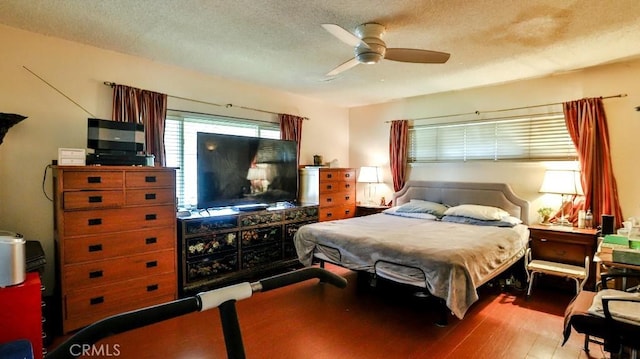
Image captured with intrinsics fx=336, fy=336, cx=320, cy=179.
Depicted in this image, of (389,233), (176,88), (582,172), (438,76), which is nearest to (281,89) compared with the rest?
(176,88)

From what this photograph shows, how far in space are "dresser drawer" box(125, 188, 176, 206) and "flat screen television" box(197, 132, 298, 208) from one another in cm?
56

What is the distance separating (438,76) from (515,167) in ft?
5.30

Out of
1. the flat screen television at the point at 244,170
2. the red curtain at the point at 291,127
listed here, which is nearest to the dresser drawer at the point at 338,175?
the flat screen television at the point at 244,170

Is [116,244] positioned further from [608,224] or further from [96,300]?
[608,224]

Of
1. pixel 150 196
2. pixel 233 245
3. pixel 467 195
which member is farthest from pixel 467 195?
pixel 150 196

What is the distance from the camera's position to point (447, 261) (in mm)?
2691

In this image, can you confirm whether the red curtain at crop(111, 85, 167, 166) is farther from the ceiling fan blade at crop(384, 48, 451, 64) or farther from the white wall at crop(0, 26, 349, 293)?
the ceiling fan blade at crop(384, 48, 451, 64)

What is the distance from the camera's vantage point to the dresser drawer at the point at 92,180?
280 cm

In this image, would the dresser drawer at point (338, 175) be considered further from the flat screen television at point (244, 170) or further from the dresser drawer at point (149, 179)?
the dresser drawer at point (149, 179)

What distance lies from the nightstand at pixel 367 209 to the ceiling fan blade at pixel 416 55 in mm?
2972

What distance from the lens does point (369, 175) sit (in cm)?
570

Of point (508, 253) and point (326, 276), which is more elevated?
point (326, 276)

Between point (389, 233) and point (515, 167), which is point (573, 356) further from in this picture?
point (515, 167)

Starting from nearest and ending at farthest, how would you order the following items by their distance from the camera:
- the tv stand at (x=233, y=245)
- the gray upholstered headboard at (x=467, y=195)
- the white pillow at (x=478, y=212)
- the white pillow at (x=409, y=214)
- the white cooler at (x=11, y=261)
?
the white cooler at (x=11, y=261) → the tv stand at (x=233, y=245) → the white pillow at (x=478, y=212) → the gray upholstered headboard at (x=467, y=195) → the white pillow at (x=409, y=214)
